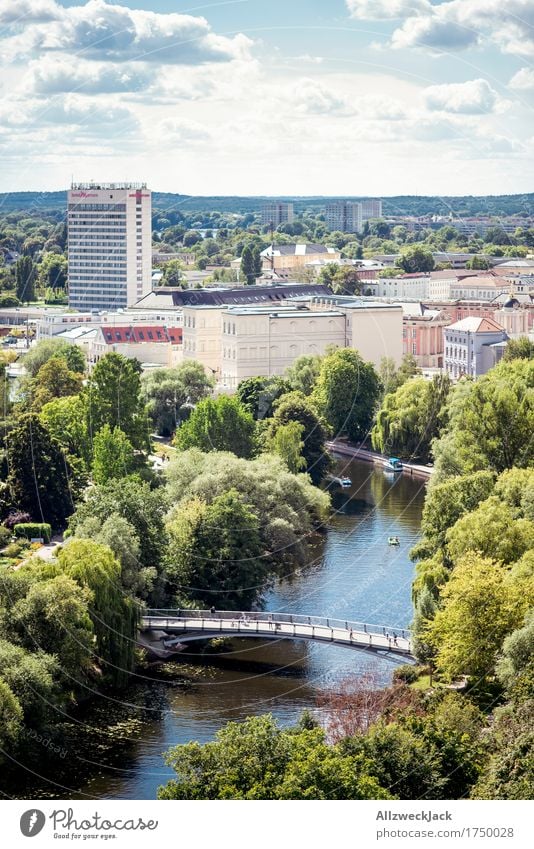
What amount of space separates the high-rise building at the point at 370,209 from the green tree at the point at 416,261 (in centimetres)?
2350

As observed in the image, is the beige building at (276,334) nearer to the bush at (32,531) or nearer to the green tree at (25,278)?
the green tree at (25,278)

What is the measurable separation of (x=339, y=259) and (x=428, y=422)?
37.0 metres

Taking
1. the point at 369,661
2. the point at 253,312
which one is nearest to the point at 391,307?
the point at 253,312

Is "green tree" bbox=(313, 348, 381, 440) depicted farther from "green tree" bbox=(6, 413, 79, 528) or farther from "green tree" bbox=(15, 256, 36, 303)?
"green tree" bbox=(15, 256, 36, 303)

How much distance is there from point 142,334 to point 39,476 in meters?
18.9

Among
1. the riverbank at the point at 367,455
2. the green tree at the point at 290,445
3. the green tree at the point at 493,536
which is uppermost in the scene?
the green tree at the point at 493,536

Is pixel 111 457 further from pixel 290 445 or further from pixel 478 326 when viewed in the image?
pixel 478 326

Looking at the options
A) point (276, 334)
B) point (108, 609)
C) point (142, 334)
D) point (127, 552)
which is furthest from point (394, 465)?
point (108, 609)

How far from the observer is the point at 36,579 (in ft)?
55.0

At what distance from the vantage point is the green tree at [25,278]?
176 feet

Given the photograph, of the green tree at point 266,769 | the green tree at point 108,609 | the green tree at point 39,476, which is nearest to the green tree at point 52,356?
the green tree at point 39,476

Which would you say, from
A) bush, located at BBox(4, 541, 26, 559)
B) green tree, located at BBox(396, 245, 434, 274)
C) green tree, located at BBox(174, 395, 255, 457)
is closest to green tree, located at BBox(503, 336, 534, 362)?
green tree, located at BBox(174, 395, 255, 457)

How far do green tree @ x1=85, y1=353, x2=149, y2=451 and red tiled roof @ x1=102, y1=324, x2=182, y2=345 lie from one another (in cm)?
1361
